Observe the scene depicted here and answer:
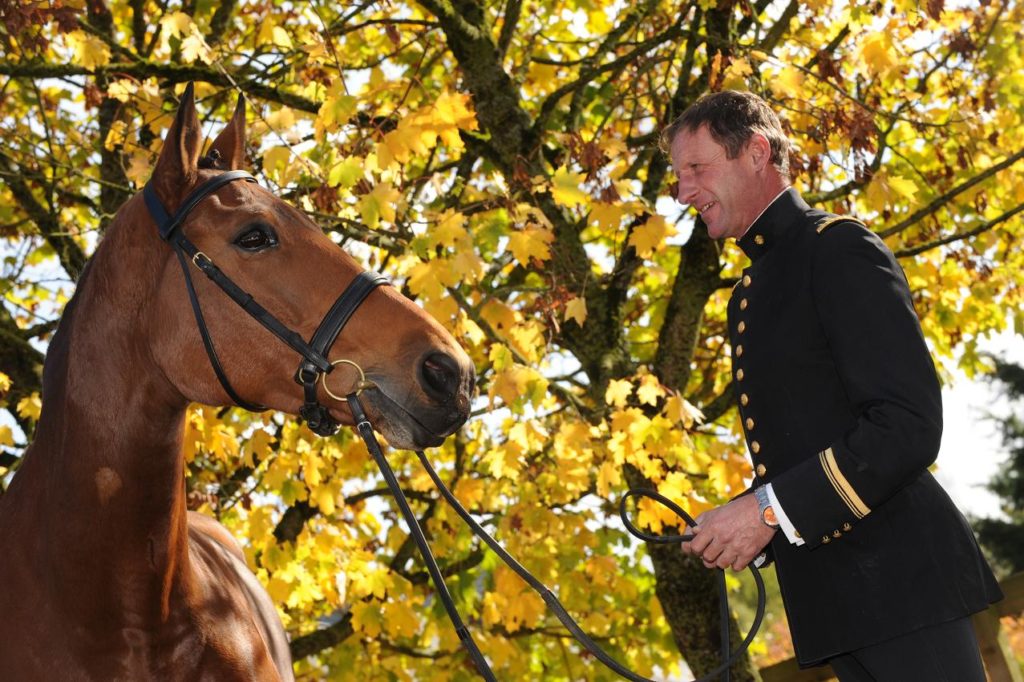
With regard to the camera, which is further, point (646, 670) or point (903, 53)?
point (646, 670)

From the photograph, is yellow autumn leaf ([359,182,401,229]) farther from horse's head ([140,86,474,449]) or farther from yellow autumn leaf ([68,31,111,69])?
yellow autumn leaf ([68,31,111,69])

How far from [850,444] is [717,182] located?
2.75 ft

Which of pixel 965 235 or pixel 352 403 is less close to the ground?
pixel 965 235

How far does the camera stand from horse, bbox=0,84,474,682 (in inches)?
105

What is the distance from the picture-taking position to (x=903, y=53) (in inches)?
271

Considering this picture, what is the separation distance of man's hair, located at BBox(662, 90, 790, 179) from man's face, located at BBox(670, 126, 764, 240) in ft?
0.06

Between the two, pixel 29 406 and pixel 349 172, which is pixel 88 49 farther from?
pixel 29 406

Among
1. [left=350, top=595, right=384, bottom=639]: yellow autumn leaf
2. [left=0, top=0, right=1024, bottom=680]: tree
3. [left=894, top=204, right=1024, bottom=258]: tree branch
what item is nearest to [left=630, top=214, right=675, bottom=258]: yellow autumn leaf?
[left=0, top=0, right=1024, bottom=680]: tree

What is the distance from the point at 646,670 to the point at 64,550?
20.5 ft

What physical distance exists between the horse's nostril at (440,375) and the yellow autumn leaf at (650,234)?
2.85 m

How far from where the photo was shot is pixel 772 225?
8.67 ft

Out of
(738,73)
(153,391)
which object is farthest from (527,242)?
(153,391)

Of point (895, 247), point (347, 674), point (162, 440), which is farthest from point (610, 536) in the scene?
point (162, 440)

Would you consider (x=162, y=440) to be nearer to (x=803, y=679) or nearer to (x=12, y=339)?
(x=12, y=339)
